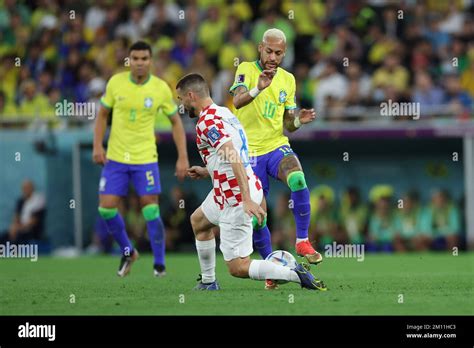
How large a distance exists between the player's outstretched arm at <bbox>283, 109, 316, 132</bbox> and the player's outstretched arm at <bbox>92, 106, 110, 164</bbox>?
2.59 meters

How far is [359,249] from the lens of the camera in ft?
67.6

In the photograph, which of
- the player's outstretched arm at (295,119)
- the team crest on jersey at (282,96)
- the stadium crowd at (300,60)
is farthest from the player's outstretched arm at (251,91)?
the stadium crowd at (300,60)

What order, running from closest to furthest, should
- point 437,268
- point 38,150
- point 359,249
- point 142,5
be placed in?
point 437,268 → point 359,249 → point 38,150 → point 142,5

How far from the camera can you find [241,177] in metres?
10.3

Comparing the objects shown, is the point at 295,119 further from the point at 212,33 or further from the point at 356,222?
the point at 212,33

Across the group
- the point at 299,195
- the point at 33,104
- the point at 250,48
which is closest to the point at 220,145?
the point at 299,195

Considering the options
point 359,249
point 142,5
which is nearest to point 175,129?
point 359,249

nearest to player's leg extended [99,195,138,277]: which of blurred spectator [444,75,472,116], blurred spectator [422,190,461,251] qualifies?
blurred spectator [422,190,461,251]

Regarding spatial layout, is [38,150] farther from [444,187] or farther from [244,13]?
[444,187]

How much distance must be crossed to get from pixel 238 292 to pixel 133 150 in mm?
3478

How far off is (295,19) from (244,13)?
1.13 meters

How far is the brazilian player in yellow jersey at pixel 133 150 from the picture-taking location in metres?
14.5

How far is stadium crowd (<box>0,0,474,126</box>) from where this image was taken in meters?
21.2

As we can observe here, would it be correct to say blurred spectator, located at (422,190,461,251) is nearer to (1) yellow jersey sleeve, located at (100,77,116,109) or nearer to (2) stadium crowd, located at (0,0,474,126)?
(2) stadium crowd, located at (0,0,474,126)
